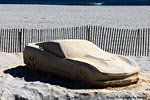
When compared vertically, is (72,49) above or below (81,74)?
above

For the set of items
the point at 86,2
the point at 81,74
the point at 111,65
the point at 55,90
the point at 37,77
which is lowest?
the point at 86,2

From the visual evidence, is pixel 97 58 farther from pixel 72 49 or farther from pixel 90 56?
pixel 72 49

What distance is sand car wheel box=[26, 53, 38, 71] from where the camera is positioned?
15178 mm

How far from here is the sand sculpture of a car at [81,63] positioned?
42.8 ft

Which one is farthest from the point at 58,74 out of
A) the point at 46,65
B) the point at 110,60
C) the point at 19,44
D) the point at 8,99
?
the point at 19,44

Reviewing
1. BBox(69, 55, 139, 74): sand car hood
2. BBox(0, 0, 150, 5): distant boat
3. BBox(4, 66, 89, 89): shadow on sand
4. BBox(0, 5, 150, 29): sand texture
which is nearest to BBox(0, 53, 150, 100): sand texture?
BBox(4, 66, 89, 89): shadow on sand

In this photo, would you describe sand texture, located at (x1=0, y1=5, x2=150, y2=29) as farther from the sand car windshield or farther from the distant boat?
the distant boat

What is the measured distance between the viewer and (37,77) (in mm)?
14719

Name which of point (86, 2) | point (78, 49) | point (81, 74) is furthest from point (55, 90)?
point (86, 2)

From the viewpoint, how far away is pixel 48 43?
15.0 meters

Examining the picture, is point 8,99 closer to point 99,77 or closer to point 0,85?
point 0,85

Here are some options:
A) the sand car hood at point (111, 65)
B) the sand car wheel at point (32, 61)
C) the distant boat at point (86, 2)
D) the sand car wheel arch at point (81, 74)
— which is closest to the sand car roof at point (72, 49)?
the sand car hood at point (111, 65)

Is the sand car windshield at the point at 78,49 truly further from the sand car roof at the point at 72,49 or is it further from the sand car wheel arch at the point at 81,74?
the sand car wheel arch at the point at 81,74

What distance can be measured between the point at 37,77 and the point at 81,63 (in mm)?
2021
